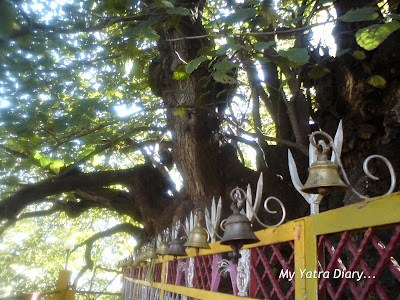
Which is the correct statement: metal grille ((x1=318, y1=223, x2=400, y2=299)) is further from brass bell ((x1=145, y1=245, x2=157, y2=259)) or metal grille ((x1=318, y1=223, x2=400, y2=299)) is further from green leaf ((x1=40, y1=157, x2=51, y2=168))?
brass bell ((x1=145, y1=245, x2=157, y2=259))

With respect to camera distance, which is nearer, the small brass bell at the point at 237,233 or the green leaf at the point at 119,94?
the small brass bell at the point at 237,233

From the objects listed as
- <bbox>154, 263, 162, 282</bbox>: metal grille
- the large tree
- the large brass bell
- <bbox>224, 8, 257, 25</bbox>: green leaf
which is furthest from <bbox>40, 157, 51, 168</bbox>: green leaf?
<bbox>224, 8, 257, 25</bbox>: green leaf

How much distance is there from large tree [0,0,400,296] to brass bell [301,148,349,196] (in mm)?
966

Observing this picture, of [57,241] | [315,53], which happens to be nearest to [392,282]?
[315,53]

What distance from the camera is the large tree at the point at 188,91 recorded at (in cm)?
327

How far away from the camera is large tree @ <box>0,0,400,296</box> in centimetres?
327

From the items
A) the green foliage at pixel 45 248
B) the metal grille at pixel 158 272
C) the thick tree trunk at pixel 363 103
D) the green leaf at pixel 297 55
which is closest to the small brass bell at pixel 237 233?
the green leaf at pixel 297 55

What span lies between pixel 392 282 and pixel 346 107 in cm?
195

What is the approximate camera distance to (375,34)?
251 cm

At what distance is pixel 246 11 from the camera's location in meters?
2.80

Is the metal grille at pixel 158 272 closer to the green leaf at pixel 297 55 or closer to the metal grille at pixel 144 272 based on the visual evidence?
the metal grille at pixel 144 272

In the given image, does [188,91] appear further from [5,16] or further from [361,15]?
[5,16]

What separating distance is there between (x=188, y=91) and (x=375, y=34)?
3.39 metres

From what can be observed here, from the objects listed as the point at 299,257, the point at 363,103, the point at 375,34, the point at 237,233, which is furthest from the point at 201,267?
the point at 375,34
